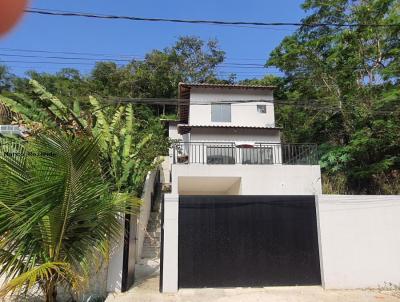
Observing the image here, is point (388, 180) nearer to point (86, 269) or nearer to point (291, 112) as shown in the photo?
point (291, 112)

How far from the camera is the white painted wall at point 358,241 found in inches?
343

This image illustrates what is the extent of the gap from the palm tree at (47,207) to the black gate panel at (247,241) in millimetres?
2536

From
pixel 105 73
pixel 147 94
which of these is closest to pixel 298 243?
pixel 147 94

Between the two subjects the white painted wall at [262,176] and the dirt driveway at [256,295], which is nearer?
the dirt driveway at [256,295]

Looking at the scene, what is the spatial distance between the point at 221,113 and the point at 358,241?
12398 millimetres

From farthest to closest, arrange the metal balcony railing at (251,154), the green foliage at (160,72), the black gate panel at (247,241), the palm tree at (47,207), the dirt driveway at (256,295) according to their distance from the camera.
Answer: the green foliage at (160,72)
the metal balcony railing at (251,154)
the black gate panel at (247,241)
the dirt driveway at (256,295)
the palm tree at (47,207)

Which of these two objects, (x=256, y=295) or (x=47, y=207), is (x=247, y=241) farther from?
(x=47, y=207)

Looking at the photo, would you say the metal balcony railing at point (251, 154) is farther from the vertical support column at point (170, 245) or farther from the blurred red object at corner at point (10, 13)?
the blurred red object at corner at point (10, 13)

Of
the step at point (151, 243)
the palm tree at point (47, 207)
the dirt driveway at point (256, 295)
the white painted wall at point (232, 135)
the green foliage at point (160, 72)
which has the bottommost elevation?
the dirt driveway at point (256, 295)

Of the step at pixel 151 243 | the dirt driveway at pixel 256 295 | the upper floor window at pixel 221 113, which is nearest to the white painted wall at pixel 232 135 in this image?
the upper floor window at pixel 221 113

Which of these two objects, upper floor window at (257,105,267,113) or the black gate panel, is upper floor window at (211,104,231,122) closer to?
upper floor window at (257,105,267,113)

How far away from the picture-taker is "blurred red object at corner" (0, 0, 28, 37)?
1224mm

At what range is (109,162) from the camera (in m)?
9.11

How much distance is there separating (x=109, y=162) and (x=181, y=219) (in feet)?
7.43
